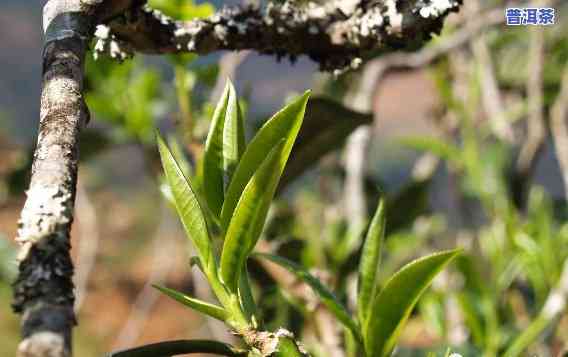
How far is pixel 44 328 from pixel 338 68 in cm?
33

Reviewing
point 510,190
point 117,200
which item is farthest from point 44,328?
point 117,200

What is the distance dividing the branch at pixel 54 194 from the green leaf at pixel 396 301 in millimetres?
192

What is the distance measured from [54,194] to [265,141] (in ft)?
0.42

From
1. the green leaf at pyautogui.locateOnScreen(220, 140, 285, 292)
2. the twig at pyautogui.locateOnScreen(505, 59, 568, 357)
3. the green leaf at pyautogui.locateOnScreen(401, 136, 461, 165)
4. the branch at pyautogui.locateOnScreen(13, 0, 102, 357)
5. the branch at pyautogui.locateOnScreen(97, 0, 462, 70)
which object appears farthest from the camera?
the green leaf at pyautogui.locateOnScreen(401, 136, 461, 165)

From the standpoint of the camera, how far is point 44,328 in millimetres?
225

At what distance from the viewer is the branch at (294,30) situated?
17.5 inches

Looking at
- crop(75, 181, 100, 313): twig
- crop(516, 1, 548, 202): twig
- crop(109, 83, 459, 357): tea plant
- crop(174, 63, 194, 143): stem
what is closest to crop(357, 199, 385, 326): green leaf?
crop(109, 83, 459, 357): tea plant

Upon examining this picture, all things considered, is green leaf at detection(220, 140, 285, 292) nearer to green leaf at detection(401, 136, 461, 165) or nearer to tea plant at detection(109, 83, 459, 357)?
tea plant at detection(109, 83, 459, 357)

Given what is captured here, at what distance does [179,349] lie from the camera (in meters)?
0.36

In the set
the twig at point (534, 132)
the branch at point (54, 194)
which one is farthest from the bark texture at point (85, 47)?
the twig at point (534, 132)

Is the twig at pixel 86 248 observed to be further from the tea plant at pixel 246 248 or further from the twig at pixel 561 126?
the twig at pixel 561 126

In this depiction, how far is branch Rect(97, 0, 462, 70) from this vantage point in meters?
0.44

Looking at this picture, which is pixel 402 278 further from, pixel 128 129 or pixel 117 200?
pixel 117 200

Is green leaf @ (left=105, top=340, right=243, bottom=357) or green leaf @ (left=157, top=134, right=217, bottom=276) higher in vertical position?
green leaf @ (left=157, top=134, right=217, bottom=276)
